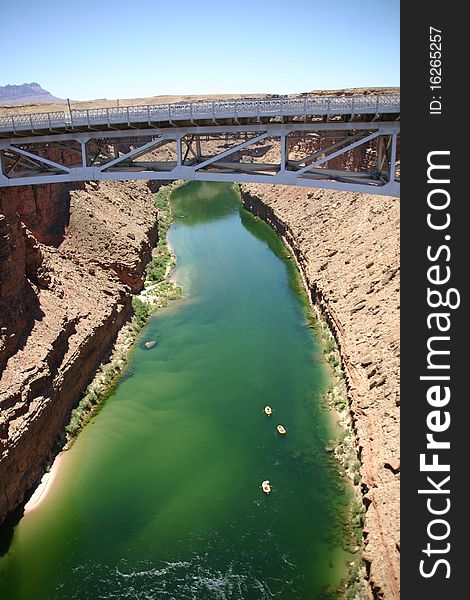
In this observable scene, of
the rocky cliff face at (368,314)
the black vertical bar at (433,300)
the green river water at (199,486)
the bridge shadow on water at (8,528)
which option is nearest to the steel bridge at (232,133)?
the black vertical bar at (433,300)

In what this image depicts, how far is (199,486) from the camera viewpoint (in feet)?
56.9

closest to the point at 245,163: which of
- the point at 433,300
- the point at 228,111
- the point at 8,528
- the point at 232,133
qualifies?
the point at 232,133

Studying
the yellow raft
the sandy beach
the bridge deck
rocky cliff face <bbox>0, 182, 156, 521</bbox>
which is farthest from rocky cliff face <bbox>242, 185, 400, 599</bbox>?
rocky cliff face <bbox>0, 182, 156, 521</bbox>

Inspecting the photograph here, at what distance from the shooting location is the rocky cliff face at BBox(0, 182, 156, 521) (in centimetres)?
1727

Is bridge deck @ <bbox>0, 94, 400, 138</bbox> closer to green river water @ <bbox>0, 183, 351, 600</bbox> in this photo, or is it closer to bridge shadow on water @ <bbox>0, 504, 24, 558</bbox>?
green river water @ <bbox>0, 183, 351, 600</bbox>

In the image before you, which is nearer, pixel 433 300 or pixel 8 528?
pixel 433 300

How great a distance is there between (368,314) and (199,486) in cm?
1094

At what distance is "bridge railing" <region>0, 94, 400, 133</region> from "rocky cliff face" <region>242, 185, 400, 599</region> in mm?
8558

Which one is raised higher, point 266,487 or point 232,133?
point 232,133

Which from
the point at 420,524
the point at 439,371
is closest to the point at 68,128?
the point at 439,371

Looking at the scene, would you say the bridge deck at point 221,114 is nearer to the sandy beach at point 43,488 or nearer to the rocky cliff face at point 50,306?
→ the rocky cliff face at point 50,306

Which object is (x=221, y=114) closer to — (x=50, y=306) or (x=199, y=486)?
(x=50, y=306)

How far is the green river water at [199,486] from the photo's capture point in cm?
1445

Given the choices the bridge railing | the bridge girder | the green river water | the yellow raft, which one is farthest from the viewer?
the bridge girder
